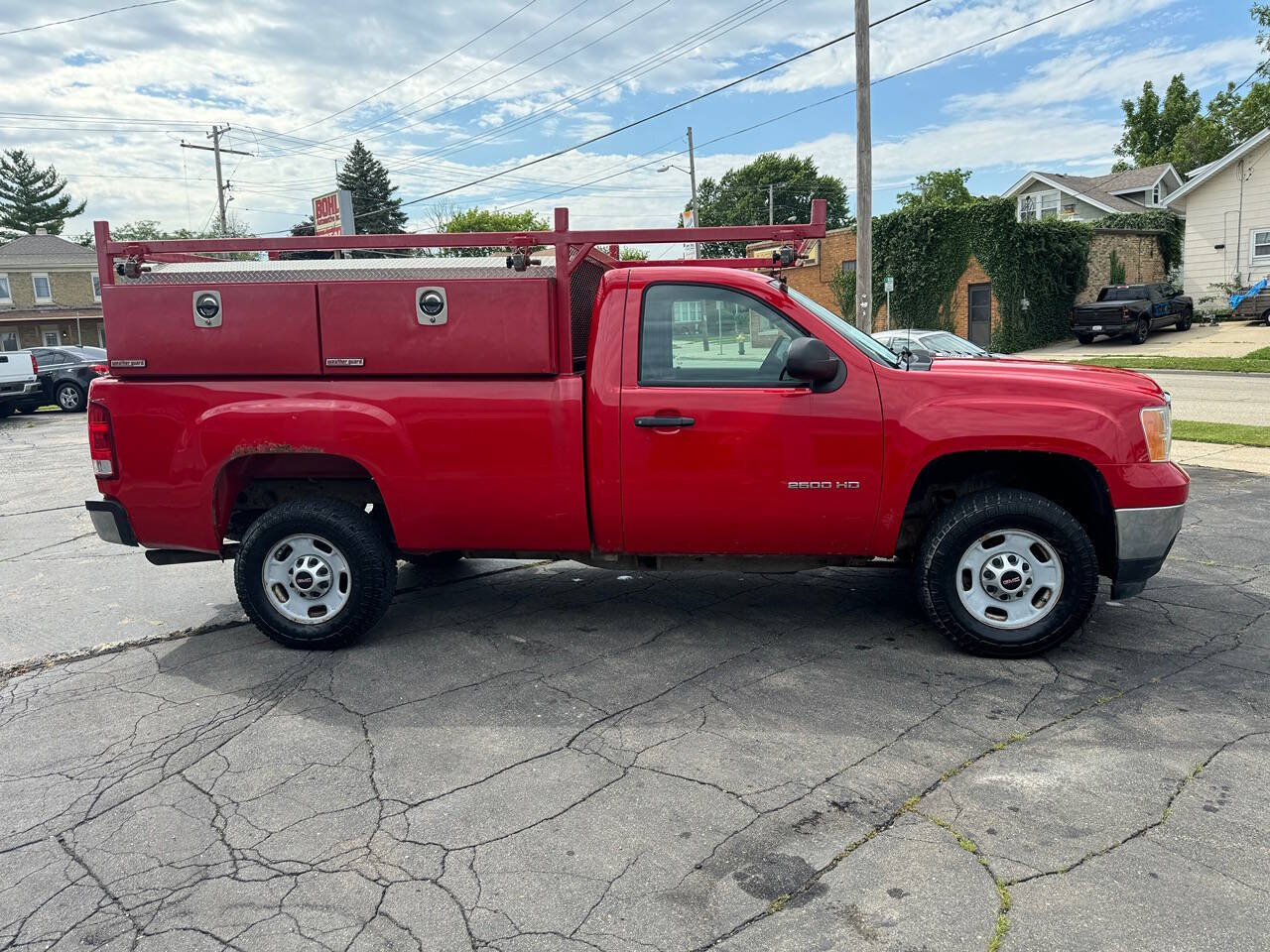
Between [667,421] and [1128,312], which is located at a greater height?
[1128,312]

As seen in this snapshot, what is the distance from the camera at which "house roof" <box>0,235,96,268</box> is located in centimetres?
4998

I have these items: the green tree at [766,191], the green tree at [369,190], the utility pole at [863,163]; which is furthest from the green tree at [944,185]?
the utility pole at [863,163]

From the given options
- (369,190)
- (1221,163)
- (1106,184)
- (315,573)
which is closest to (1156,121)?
(1106,184)

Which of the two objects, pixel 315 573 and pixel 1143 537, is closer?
pixel 1143 537

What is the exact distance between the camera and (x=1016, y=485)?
487 cm

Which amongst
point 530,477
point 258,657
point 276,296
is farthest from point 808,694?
point 276,296

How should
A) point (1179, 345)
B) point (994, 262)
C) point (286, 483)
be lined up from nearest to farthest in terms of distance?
point (286, 483) → point (1179, 345) → point (994, 262)

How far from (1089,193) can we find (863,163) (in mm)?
35285

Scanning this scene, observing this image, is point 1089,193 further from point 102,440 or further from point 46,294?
point 46,294

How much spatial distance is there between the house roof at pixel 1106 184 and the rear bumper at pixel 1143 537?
147 ft

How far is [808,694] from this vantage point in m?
4.21

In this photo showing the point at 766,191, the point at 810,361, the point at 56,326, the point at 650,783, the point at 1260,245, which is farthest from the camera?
the point at 766,191

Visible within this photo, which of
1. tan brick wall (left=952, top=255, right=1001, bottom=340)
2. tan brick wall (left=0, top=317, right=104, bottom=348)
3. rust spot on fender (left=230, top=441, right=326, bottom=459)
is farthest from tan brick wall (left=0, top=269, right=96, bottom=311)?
rust spot on fender (left=230, top=441, right=326, bottom=459)

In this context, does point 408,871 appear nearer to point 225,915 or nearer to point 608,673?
point 225,915
